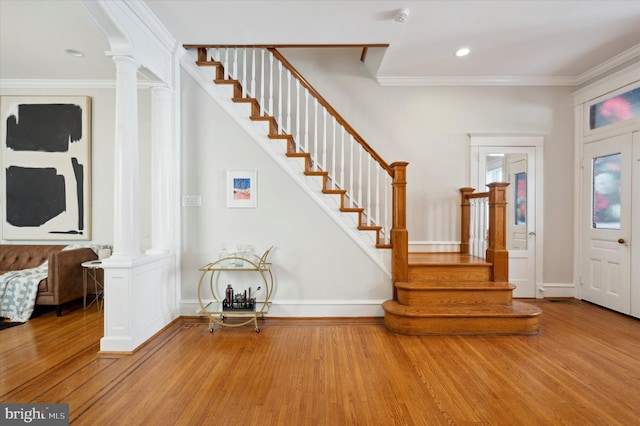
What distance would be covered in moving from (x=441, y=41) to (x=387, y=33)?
2.28ft

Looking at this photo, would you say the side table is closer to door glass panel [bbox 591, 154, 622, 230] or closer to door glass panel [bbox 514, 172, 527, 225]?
door glass panel [bbox 514, 172, 527, 225]

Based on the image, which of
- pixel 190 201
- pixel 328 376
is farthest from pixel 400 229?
pixel 190 201

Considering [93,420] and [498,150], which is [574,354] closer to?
[498,150]

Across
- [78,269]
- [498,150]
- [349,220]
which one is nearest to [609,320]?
[498,150]

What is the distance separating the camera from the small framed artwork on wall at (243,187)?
3.75 meters

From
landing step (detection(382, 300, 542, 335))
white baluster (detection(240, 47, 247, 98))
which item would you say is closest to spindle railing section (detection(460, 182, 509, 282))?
landing step (detection(382, 300, 542, 335))

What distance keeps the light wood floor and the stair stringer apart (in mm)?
953

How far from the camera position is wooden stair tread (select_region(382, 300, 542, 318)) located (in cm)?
321

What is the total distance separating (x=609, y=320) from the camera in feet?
12.0

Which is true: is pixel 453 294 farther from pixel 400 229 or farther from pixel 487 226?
pixel 487 226

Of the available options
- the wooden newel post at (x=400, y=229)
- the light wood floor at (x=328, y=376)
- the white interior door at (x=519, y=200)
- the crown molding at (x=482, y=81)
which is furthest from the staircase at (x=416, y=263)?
the crown molding at (x=482, y=81)

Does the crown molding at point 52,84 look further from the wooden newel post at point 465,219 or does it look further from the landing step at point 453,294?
the wooden newel post at point 465,219

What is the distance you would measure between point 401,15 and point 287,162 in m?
1.98

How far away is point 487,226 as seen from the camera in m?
4.20
